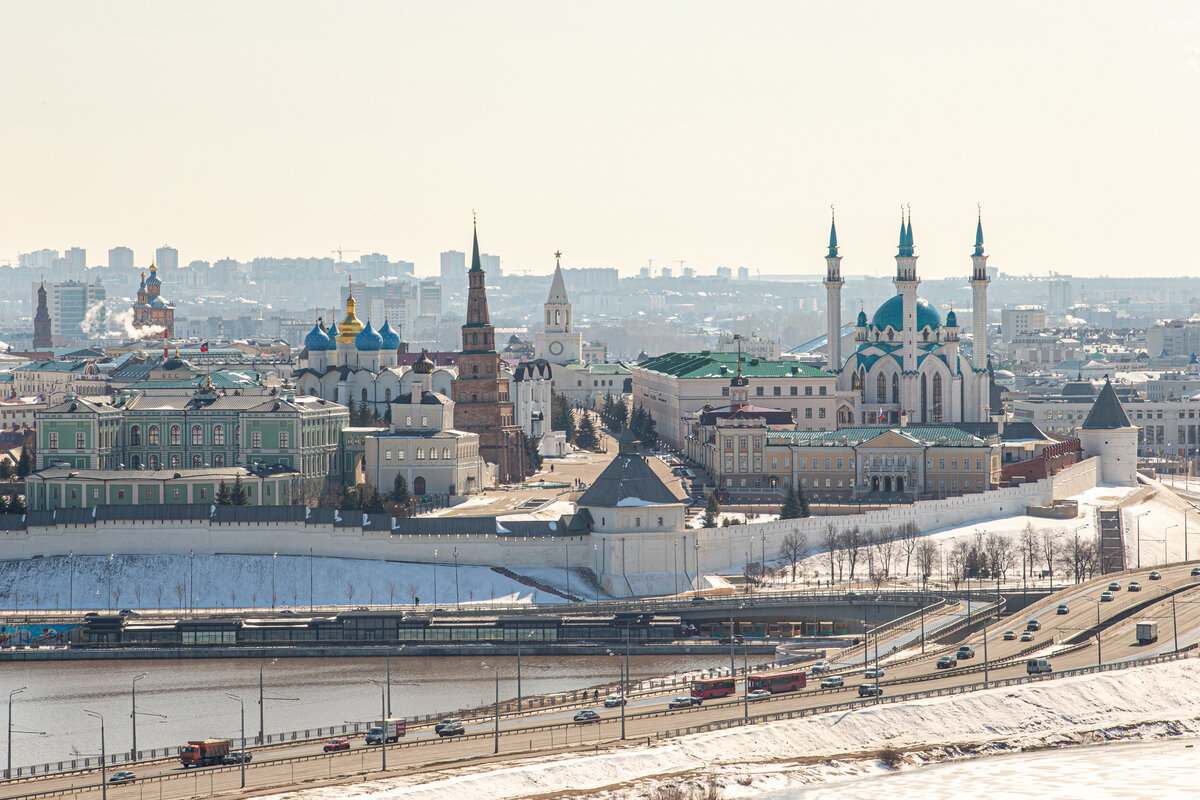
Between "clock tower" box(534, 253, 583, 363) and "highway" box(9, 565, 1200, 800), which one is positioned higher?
"clock tower" box(534, 253, 583, 363)

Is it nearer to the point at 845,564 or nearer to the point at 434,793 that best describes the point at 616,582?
the point at 845,564

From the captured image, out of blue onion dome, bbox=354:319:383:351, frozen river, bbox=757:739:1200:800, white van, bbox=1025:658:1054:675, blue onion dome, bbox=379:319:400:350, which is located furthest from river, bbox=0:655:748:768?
blue onion dome, bbox=379:319:400:350

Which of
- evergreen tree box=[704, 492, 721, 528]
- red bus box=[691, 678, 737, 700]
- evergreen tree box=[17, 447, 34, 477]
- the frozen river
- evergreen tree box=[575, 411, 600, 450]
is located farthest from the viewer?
evergreen tree box=[575, 411, 600, 450]

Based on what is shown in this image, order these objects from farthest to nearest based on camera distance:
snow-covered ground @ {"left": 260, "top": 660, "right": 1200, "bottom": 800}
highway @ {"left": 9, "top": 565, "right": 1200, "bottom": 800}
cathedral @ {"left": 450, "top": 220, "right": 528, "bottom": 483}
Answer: cathedral @ {"left": 450, "top": 220, "right": 528, "bottom": 483}
snow-covered ground @ {"left": 260, "top": 660, "right": 1200, "bottom": 800}
highway @ {"left": 9, "top": 565, "right": 1200, "bottom": 800}

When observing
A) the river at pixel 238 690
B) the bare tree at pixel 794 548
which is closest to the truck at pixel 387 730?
the river at pixel 238 690

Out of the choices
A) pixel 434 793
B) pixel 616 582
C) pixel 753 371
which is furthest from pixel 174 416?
pixel 434 793

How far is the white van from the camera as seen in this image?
5891cm

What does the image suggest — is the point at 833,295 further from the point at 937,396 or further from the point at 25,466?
the point at 25,466

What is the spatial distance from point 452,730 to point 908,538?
3483 centimetres

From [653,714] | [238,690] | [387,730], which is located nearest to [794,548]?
[238,690]

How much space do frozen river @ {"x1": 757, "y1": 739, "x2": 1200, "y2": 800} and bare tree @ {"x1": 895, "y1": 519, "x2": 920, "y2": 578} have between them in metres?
24.6

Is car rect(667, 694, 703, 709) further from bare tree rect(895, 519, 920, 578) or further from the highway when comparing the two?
bare tree rect(895, 519, 920, 578)

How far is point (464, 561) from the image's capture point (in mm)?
75000

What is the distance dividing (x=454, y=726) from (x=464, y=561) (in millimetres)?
23697
